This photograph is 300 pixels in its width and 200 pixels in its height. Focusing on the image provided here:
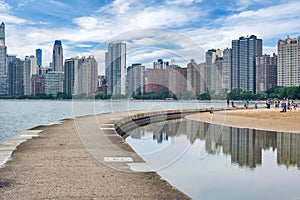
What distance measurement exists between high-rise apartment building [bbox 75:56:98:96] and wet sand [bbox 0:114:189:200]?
6392 millimetres

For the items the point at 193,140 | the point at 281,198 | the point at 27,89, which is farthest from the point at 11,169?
the point at 27,89

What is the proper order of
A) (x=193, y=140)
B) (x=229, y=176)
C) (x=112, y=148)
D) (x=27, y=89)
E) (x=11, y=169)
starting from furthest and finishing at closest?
(x=27, y=89) < (x=193, y=140) < (x=112, y=148) < (x=229, y=176) < (x=11, y=169)

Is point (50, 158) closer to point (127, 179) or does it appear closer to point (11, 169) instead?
point (11, 169)

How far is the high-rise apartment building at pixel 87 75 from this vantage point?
64.4 feet

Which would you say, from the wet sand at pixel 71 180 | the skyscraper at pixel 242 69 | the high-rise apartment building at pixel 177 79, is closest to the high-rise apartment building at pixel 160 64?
the high-rise apartment building at pixel 177 79

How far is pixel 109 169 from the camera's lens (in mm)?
11484

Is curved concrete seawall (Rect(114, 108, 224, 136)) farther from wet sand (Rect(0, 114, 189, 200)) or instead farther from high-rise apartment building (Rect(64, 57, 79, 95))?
wet sand (Rect(0, 114, 189, 200))

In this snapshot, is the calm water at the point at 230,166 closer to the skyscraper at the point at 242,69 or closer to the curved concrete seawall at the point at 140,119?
the curved concrete seawall at the point at 140,119

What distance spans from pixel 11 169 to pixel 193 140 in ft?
45.8

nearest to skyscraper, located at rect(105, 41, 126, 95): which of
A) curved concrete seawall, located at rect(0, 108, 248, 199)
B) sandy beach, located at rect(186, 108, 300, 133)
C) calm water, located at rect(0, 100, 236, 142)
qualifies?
curved concrete seawall, located at rect(0, 108, 248, 199)

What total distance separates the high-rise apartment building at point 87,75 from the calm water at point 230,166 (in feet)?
15.2

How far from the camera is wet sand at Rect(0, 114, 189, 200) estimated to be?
28.4 ft

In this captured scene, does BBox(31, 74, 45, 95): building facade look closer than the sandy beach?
No

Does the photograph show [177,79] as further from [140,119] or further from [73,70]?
[73,70]
